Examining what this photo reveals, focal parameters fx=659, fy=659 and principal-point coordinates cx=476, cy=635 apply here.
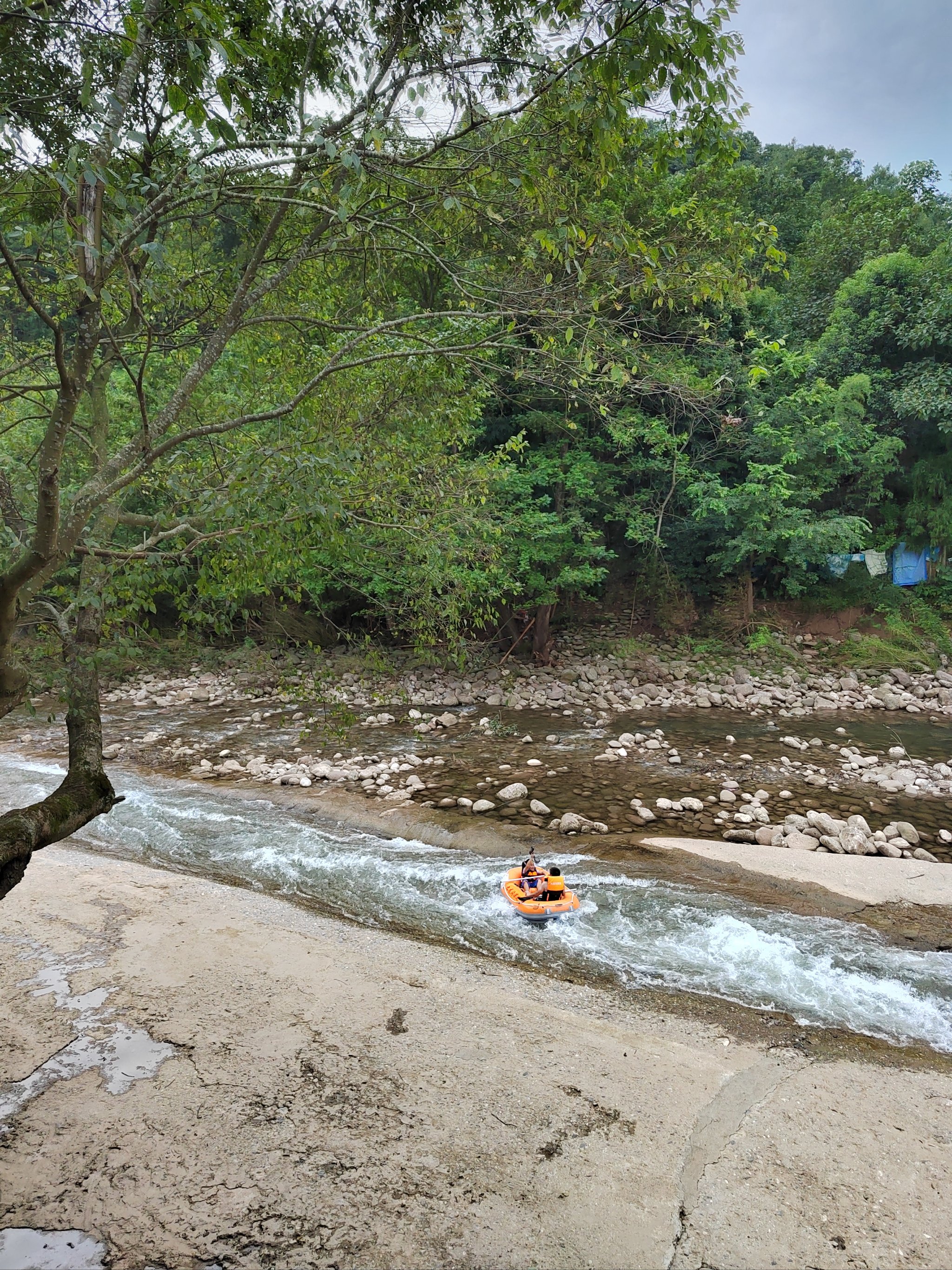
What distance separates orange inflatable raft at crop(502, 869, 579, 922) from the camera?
5.38 meters

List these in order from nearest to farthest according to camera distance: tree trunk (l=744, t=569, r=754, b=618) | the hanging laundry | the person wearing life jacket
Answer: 1. the person wearing life jacket
2. tree trunk (l=744, t=569, r=754, b=618)
3. the hanging laundry

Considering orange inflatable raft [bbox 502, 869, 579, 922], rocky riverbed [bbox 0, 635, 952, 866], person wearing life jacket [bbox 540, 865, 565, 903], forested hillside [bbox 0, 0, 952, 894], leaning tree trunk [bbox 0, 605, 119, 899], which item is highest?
forested hillside [bbox 0, 0, 952, 894]

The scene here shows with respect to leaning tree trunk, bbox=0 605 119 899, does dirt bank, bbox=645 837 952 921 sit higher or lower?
lower

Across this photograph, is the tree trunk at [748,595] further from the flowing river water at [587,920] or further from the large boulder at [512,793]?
the flowing river water at [587,920]

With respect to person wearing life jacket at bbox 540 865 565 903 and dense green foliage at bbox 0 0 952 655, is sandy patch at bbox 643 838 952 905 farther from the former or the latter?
dense green foliage at bbox 0 0 952 655

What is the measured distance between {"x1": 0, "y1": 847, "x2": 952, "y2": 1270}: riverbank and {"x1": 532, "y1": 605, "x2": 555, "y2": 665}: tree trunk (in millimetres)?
10642

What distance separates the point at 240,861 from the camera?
667 centimetres

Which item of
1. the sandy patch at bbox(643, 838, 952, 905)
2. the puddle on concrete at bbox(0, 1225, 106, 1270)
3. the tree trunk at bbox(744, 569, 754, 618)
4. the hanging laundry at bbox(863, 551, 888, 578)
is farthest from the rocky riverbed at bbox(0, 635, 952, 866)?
the hanging laundry at bbox(863, 551, 888, 578)

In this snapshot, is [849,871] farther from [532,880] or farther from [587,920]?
[532,880]

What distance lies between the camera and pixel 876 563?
55.2ft

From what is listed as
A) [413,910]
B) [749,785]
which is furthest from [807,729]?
[413,910]

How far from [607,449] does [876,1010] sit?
12.9 metres

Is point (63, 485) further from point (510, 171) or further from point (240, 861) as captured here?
point (510, 171)

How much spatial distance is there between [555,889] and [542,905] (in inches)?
6.4
